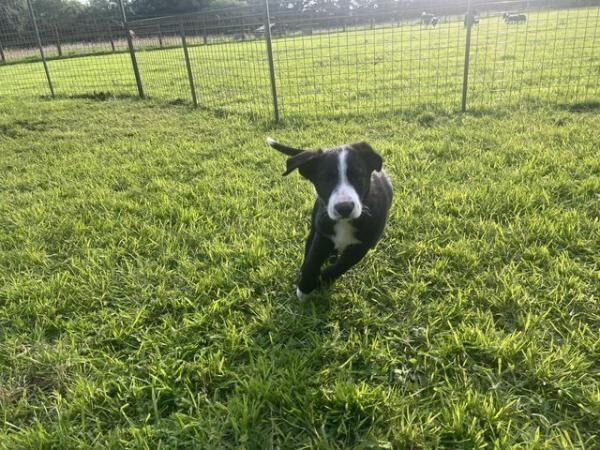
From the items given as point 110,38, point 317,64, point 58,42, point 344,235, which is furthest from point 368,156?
point 58,42

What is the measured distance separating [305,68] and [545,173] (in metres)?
7.78

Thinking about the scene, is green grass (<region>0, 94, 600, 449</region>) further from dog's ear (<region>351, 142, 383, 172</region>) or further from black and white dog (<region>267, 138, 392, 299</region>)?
dog's ear (<region>351, 142, 383, 172</region>)

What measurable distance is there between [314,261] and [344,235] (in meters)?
0.22

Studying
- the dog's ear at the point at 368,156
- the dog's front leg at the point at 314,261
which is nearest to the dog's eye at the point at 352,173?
the dog's ear at the point at 368,156

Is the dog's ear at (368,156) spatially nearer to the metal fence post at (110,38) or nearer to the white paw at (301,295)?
the white paw at (301,295)

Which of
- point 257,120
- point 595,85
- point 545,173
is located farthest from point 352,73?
point 545,173

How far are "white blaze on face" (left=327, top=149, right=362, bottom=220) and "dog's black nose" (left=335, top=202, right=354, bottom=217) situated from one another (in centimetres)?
1

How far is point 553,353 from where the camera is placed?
6.66 feet

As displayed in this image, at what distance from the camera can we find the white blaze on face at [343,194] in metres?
2.07

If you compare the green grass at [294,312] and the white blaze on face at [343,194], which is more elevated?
the white blaze on face at [343,194]

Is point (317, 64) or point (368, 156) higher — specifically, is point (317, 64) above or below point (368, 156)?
below

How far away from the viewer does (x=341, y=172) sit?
2.23 m

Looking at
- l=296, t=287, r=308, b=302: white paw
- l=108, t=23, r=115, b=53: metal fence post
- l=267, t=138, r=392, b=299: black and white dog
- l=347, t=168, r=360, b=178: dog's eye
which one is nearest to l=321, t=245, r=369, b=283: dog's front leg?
l=267, t=138, r=392, b=299: black and white dog

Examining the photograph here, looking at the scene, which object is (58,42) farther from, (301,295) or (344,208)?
(344,208)
